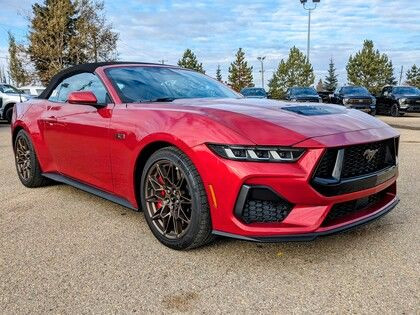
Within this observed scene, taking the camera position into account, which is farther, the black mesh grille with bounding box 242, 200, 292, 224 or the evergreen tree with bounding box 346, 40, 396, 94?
the evergreen tree with bounding box 346, 40, 396, 94

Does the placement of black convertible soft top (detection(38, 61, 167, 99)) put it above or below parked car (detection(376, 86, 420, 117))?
above

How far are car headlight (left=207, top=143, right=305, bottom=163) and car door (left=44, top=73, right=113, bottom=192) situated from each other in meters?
1.30

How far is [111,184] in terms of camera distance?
3.55 meters

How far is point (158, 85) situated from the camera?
3.79m

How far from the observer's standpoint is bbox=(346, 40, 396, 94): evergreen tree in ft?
164

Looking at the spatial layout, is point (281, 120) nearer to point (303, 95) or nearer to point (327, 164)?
point (327, 164)

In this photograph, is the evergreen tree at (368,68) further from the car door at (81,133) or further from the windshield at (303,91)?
the car door at (81,133)

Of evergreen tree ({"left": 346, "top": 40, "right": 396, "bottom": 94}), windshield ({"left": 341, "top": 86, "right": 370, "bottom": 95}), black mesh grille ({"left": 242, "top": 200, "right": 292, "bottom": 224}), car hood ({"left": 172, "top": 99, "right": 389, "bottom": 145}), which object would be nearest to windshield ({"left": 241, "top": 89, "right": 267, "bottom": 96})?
windshield ({"left": 341, "top": 86, "right": 370, "bottom": 95})

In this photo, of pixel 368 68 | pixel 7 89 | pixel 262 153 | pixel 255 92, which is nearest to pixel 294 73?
pixel 368 68

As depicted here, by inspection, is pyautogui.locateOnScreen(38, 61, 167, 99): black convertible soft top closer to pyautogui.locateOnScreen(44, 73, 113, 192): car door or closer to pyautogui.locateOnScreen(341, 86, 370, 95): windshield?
pyautogui.locateOnScreen(44, 73, 113, 192): car door

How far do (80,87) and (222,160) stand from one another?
2.25m

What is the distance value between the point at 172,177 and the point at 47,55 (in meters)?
35.2

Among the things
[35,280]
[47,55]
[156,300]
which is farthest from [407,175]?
[47,55]

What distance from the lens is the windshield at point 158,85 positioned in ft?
11.9
